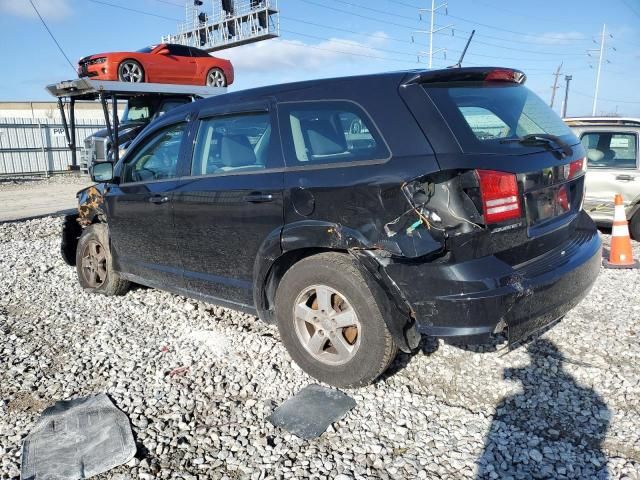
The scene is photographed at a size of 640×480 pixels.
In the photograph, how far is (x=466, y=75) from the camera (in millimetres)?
2979

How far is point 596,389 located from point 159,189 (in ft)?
11.2

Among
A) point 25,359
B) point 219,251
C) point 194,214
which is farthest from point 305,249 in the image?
point 25,359

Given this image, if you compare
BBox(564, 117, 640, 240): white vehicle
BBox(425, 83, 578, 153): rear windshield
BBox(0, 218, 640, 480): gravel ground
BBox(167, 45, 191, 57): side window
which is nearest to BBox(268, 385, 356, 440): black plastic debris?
BBox(0, 218, 640, 480): gravel ground

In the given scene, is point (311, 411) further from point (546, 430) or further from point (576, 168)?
point (576, 168)

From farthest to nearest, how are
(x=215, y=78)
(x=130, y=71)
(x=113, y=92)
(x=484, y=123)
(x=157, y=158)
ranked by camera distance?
(x=215, y=78) → (x=130, y=71) → (x=113, y=92) → (x=157, y=158) → (x=484, y=123)

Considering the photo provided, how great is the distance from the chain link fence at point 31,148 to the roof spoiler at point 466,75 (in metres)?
18.9

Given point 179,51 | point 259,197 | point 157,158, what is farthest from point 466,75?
point 179,51

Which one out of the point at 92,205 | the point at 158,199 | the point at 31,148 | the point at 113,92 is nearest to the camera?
the point at 158,199

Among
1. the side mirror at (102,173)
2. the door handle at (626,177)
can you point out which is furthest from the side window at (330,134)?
the door handle at (626,177)

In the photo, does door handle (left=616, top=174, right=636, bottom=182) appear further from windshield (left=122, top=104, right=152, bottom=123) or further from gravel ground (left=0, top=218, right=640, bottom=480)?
windshield (left=122, top=104, right=152, bottom=123)

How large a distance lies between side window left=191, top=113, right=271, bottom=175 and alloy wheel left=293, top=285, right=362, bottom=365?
3.12ft

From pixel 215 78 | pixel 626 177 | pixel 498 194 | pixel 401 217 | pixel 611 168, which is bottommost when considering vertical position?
pixel 626 177

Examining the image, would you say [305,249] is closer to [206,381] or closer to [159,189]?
[206,381]

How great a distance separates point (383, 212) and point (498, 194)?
0.60 meters
